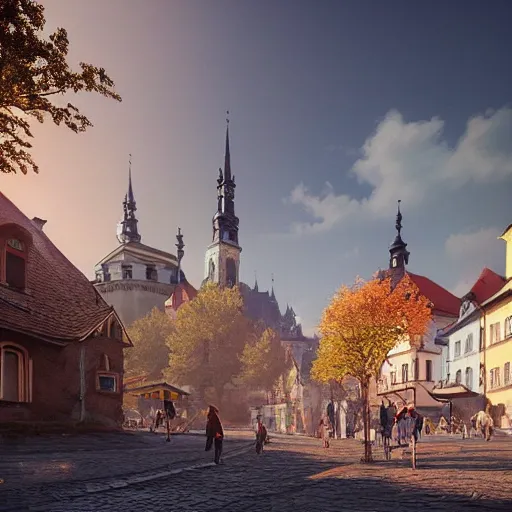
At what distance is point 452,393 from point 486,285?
7.85 m

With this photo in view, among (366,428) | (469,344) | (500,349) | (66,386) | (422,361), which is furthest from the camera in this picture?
(422,361)

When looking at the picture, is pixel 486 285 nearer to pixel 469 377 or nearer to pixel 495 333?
pixel 495 333

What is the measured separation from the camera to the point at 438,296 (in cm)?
5159

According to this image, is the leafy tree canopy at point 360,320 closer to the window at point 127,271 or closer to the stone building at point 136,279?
the stone building at point 136,279

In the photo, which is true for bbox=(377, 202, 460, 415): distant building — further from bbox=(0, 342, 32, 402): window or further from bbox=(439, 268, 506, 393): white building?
bbox=(0, 342, 32, 402): window

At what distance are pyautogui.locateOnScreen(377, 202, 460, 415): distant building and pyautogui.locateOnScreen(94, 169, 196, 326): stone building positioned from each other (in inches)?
1608

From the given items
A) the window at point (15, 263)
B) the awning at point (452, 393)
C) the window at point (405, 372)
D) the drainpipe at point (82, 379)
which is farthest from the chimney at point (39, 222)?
the window at point (405, 372)

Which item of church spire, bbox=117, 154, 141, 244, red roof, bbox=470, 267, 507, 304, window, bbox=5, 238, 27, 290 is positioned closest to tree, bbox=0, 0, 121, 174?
window, bbox=5, 238, 27, 290

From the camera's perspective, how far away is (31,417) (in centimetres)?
1942

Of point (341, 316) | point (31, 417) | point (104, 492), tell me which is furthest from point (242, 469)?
point (341, 316)

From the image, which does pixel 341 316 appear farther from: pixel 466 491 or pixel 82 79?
pixel 82 79

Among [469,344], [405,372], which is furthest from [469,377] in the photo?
[405,372]

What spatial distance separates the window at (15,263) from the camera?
20016 mm

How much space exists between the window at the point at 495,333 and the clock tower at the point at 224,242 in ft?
208
